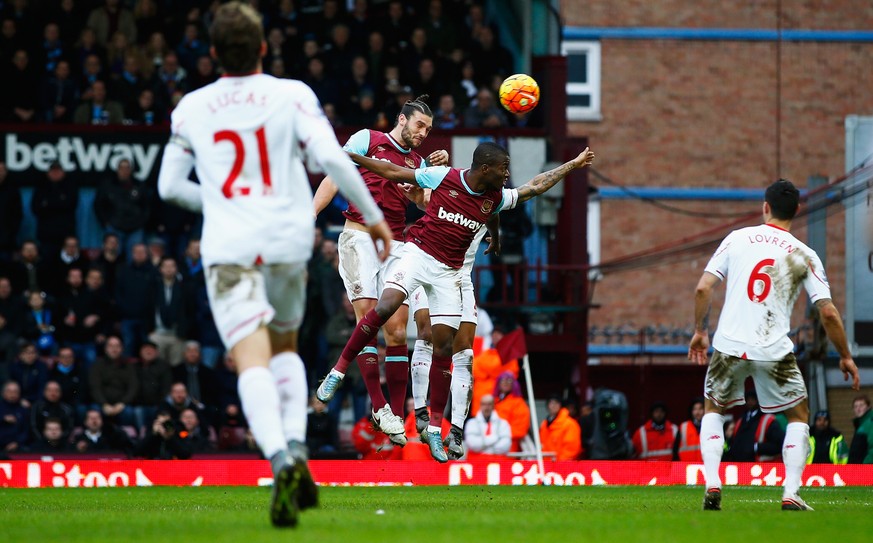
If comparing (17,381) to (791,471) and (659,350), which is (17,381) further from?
(659,350)

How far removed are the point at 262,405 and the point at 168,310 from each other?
45.4 ft

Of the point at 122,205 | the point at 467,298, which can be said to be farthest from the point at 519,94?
the point at 122,205

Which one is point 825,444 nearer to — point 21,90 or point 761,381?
point 761,381

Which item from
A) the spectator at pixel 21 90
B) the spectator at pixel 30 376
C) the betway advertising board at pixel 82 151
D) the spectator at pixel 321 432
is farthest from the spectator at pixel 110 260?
the spectator at pixel 321 432

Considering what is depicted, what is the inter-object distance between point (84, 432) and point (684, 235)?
769 inches

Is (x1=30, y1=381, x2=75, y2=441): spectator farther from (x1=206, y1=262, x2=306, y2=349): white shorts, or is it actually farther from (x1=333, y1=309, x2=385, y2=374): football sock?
(x1=206, y1=262, x2=306, y2=349): white shorts

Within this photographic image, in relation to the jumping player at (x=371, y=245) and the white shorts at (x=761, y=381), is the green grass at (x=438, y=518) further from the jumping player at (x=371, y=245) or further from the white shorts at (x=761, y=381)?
the jumping player at (x=371, y=245)

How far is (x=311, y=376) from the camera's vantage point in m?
21.9

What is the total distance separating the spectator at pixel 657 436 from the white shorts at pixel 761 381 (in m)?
11.0

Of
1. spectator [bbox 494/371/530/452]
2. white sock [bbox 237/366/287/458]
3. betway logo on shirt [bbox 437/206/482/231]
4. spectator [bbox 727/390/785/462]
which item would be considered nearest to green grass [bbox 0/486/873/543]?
white sock [bbox 237/366/287/458]

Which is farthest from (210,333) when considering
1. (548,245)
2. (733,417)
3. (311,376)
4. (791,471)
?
(791,471)

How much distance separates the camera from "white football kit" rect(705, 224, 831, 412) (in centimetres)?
1045

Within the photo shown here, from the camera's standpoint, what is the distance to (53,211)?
2223cm

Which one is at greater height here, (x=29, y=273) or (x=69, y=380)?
(x=29, y=273)
